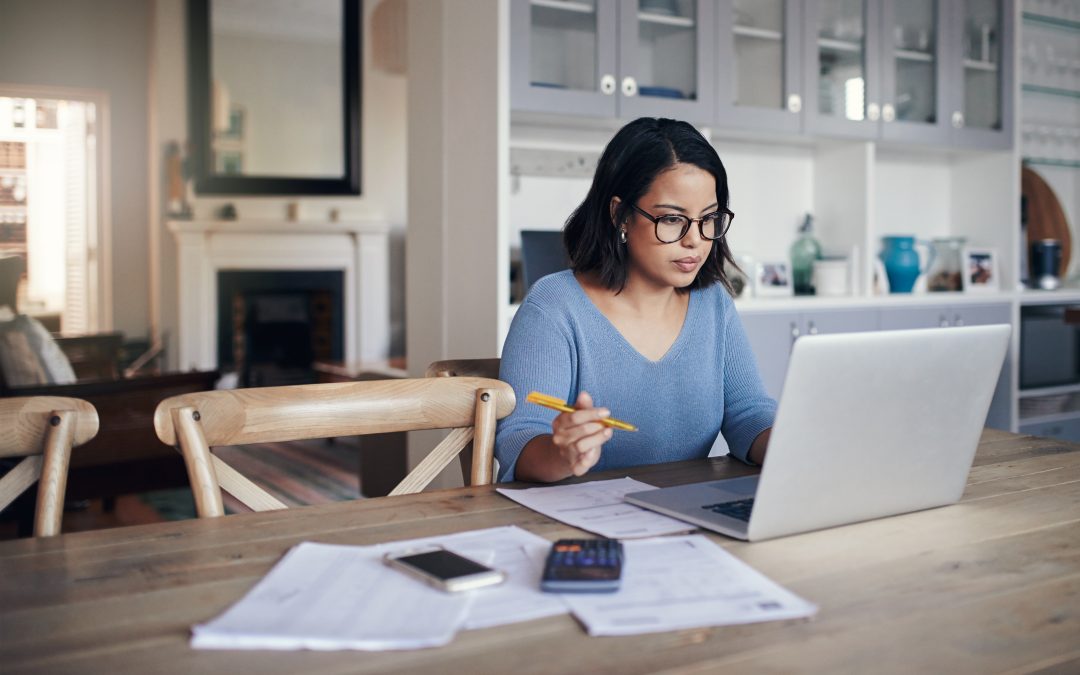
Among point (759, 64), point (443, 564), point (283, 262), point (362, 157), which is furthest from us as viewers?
point (362, 157)

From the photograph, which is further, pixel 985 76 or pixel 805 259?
pixel 985 76

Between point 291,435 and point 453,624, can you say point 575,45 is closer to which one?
point 291,435

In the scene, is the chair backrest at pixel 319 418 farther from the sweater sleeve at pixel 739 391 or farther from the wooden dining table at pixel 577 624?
the sweater sleeve at pixel 739 391

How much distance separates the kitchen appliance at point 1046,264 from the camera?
170 inches

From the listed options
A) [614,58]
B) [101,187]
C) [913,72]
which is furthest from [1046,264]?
[101,187]

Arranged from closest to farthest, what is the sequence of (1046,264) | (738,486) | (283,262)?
1. (738,486)
2. (1046,264)
3. (283,262)

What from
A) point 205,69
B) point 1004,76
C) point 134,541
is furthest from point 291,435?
point 205,69

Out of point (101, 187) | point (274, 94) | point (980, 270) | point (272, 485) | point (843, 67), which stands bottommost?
point (272, 485)

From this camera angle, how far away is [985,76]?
4129 mm

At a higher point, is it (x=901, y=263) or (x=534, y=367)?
(x=901, y=263)

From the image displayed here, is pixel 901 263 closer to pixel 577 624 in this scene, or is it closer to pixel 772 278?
pixel 772 278

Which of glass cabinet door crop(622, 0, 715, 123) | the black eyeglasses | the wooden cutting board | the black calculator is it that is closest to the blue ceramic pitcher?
the wooden cutting board

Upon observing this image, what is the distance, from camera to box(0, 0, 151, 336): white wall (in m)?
6.99

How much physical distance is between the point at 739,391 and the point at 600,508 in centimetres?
65
